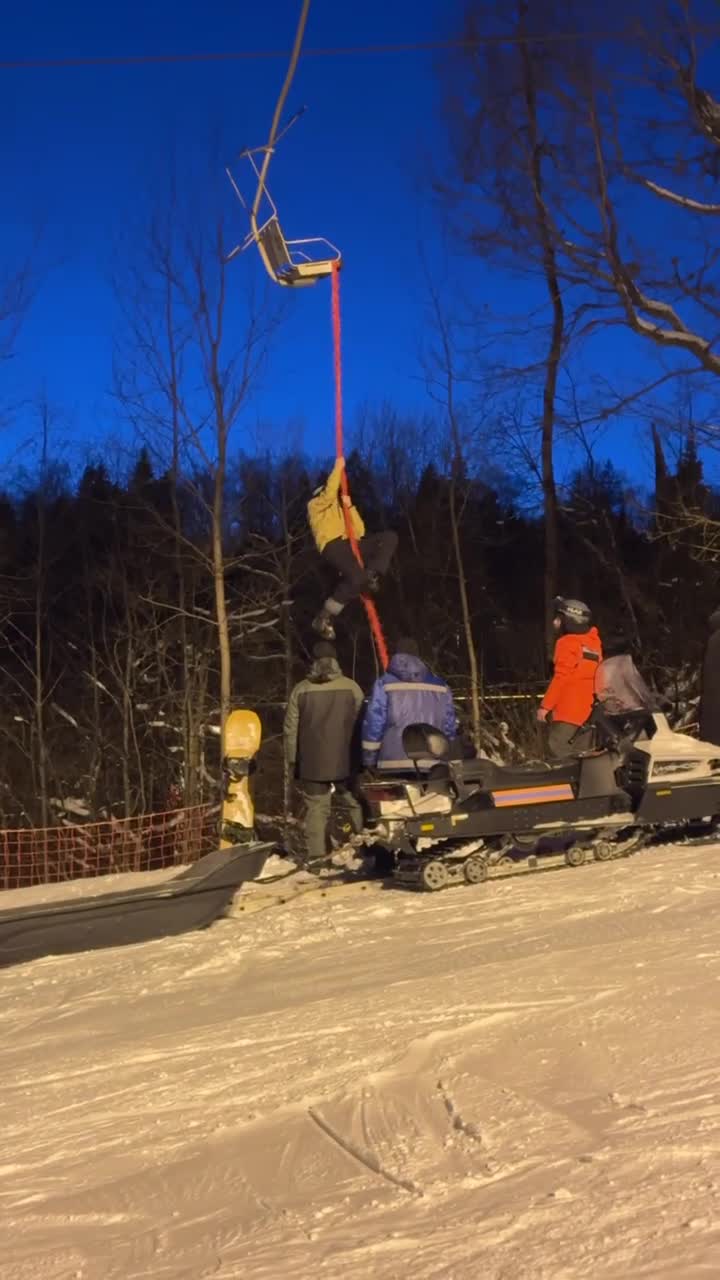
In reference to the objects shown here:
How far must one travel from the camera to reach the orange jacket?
27.8 ft

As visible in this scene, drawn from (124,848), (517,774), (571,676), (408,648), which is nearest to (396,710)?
(408,648)

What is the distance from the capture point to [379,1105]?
3418mm

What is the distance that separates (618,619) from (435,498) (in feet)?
16.4

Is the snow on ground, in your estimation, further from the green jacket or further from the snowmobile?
the green jacket

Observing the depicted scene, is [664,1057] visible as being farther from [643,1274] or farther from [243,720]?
[243,720]

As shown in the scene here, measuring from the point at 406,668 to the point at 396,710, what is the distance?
300 mm

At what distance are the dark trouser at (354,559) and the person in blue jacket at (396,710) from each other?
601 millimetres

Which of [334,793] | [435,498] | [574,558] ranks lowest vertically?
[334,793]

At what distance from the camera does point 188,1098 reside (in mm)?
3672

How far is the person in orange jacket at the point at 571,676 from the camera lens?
8484 millimetres

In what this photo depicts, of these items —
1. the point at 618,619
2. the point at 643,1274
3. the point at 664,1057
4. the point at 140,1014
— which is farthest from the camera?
the point at 618,619

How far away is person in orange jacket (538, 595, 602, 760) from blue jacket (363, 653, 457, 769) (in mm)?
1124

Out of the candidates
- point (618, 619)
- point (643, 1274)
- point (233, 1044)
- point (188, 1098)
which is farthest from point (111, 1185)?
point (618, 619)

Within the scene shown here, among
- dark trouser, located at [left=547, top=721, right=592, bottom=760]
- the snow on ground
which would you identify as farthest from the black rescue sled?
dark trouser, located at [left=547, top=721, right=592, bottom=760]
